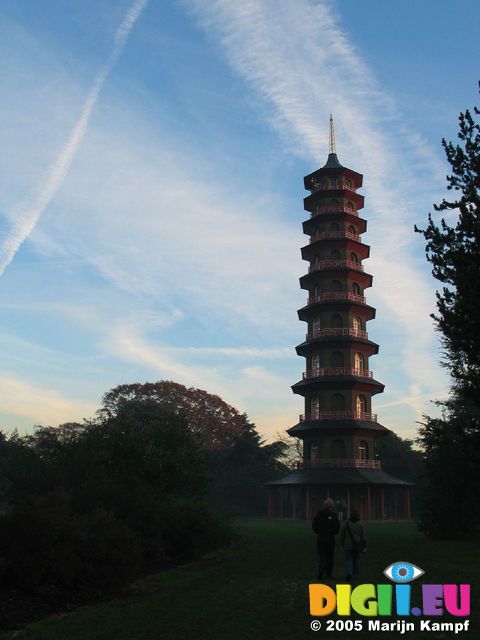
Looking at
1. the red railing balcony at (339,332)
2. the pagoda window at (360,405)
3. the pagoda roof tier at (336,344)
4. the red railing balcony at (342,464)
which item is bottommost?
the red railing balcony at (342,464)

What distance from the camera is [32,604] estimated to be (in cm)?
1168

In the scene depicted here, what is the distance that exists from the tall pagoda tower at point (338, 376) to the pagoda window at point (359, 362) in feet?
0.27

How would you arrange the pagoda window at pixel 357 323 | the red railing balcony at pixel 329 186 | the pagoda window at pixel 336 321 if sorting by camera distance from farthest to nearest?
1. the red railing balcony at pixel 329 186
2. the pagoda window at pixel 357 323
3. the pagoda window at pixel 336 321

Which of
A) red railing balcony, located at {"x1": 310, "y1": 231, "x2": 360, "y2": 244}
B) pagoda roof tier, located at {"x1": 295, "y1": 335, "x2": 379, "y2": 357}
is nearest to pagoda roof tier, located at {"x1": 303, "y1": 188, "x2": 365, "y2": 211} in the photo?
red railing balcony, located at {"x1": 310, "y1": 231, "x2": 360, "y2": 244}

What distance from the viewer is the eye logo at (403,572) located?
46.4 feet

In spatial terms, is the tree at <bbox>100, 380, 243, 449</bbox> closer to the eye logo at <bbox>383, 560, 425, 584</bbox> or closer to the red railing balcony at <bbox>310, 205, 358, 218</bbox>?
the red railing balcony at <bbox>310, 205, 358, 218</bbox>

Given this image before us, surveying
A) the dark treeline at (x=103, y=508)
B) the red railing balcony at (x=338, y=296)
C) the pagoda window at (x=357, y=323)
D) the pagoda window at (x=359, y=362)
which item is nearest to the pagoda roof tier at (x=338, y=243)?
the red railing balcony at (x=338, y=296)

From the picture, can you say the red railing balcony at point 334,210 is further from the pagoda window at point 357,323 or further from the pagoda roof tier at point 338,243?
the pagoda window at point 357,323

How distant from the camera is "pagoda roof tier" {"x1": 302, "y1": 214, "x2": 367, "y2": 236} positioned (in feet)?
171

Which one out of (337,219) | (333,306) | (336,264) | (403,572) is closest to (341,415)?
(333,306)

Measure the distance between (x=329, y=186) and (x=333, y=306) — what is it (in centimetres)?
1135

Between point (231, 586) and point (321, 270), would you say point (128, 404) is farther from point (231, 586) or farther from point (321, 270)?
point (231, 586)

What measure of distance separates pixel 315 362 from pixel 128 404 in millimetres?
21284

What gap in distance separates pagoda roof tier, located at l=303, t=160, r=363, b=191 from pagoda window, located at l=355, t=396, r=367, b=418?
62.4 ft
